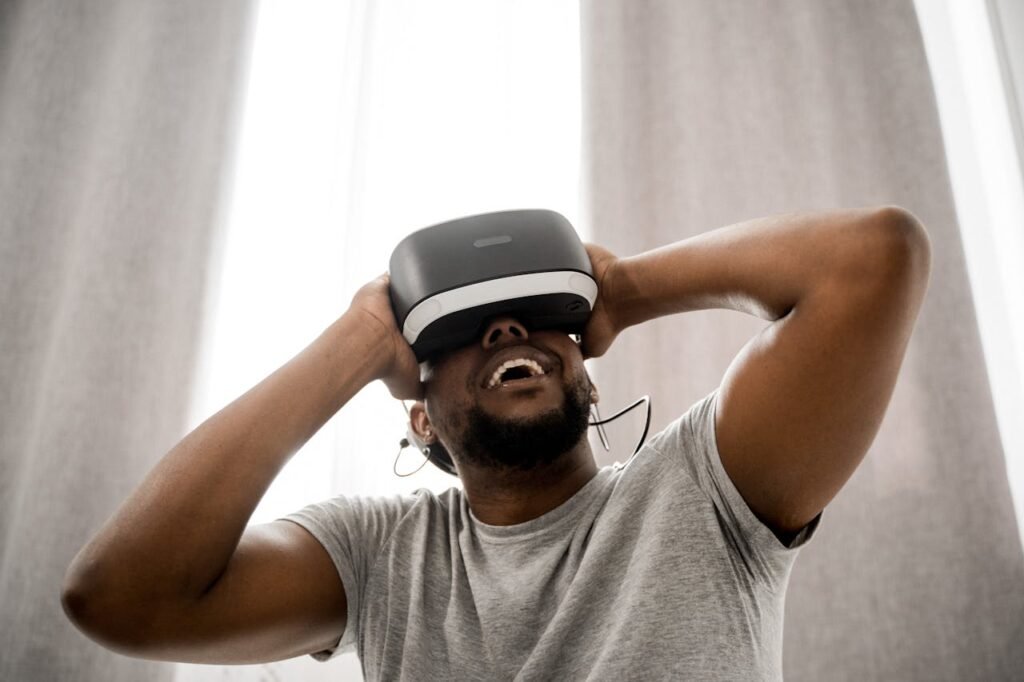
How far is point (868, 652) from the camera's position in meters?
1.16

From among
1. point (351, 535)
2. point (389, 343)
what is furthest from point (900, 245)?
point (351, 535)

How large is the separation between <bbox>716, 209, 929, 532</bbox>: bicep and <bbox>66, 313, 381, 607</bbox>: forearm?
19.3 inches

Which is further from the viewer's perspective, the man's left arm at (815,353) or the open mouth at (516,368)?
the open mouth at (516,368)

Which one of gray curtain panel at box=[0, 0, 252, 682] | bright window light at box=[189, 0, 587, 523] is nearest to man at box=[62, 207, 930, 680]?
bright window light at box=[189, 0, 587, 523]

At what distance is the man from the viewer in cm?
87

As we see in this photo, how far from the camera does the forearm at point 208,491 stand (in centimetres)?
89

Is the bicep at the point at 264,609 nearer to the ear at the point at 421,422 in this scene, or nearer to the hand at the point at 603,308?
the ear at the point at 421,422

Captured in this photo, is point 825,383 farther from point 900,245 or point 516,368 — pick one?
point 516,368

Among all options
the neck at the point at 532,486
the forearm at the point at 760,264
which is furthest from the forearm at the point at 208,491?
the forearm at the point at 760,264

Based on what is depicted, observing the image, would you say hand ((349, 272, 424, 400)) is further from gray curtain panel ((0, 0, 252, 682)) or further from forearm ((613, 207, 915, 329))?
gray curtain panel ((0, 0, 252, 682))

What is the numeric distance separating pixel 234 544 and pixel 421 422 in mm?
329

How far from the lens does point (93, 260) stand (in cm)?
146

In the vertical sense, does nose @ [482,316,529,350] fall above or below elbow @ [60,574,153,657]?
above

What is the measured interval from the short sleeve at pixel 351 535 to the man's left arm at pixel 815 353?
1.55 feet
